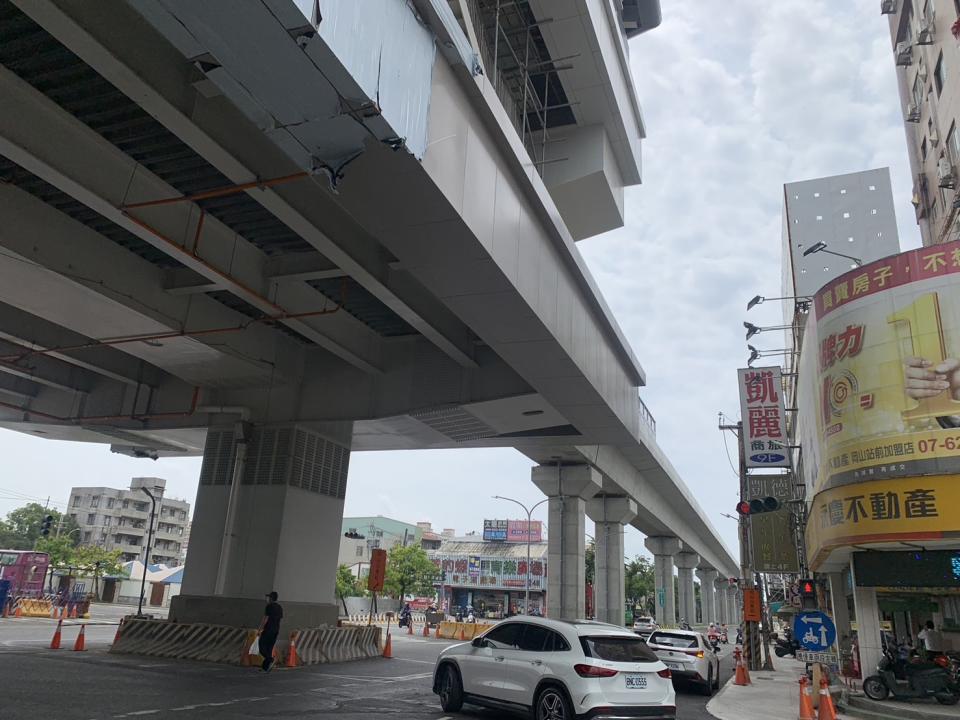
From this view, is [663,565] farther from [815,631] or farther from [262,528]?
[815,631]

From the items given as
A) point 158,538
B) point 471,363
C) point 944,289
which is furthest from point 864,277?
point 158,538

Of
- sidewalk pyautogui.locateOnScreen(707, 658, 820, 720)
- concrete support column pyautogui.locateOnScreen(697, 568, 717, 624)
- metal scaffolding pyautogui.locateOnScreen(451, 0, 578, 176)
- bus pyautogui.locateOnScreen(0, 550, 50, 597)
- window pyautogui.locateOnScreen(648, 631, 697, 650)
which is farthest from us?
concrete support column pyautogui.locateOnScreen(697, 568, 717, 624)

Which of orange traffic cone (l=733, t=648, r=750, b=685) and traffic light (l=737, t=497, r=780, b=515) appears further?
orange traffic cone (l=733, t=648, r=750, b=685)

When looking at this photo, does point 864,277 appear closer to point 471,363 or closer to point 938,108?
point 471,363

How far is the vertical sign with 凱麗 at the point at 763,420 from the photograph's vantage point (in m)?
22.6

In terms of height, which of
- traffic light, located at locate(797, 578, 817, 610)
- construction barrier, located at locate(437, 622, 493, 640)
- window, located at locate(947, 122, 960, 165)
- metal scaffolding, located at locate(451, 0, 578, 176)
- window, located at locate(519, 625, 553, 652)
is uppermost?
window, located at locate(947, 122, 960, 165)

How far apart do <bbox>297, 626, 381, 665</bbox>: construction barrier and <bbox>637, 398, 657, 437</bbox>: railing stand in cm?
1104

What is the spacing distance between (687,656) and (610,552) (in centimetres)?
2252

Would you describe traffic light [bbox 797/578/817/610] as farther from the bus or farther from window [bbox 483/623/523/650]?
the bus

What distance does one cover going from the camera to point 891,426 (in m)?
15.0

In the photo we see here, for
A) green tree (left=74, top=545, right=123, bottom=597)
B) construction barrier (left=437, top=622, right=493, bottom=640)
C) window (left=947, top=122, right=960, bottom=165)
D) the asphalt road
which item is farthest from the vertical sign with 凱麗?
green tree (left=74, top=545, right=123, bottom=597)

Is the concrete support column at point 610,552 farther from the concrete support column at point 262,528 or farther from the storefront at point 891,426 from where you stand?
the storefront at point 891,426

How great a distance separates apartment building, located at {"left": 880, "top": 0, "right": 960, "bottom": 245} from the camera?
2544 cm

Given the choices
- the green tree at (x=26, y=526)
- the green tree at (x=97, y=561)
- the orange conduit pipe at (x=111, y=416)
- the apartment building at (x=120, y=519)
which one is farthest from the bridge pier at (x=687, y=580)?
the green tree at (x=26, y=526)
